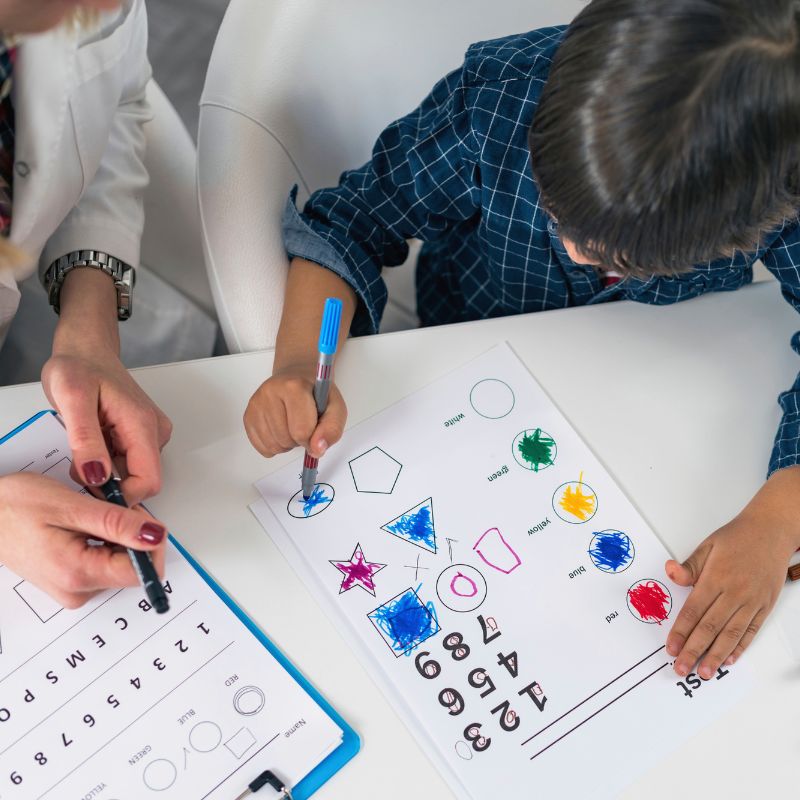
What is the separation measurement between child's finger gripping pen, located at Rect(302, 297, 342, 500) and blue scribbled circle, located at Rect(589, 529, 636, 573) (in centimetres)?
23

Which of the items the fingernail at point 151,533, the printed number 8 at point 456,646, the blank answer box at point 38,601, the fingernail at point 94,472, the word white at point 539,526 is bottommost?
the printed number 8 at point 456,646

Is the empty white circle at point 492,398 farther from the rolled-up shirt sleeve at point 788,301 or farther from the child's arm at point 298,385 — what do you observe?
the rolled-up shirt sleeve at point 788,301

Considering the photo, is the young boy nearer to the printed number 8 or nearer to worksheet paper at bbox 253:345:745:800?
worksheet paper at bbox 253:345:745:800

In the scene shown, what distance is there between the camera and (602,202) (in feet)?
1.78

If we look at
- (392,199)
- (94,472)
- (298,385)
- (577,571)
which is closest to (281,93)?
(392,199)

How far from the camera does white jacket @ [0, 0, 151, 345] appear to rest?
0.65 m

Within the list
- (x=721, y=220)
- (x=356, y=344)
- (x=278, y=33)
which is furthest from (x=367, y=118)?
(x=721, y=220)

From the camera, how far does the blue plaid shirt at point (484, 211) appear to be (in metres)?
0.74

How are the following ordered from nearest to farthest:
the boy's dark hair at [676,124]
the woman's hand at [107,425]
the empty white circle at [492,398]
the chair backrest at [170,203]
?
the boy's dark hair at [676,124], the woman's hand at [107,425], the empty white circle at [492,398], the chair backrest at [170,203]

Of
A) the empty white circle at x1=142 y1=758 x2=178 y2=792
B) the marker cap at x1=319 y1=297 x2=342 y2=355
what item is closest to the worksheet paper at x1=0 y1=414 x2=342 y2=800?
the empty white circle at x1=142 y1=758 x2=178 y2=792

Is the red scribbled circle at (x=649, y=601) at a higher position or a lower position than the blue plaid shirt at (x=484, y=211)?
lower

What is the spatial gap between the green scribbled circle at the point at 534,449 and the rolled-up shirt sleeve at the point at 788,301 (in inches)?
7.8

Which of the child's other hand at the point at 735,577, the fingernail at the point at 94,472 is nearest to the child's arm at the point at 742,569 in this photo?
the child's other hand at the point at 735,577

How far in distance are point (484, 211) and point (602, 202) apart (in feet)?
0.88
